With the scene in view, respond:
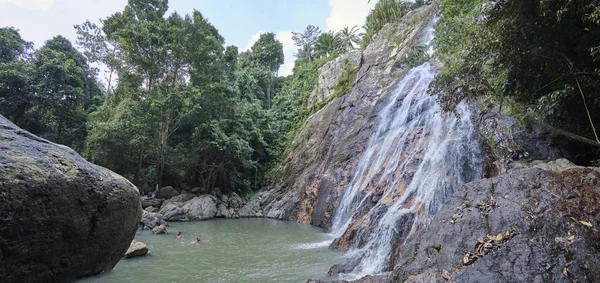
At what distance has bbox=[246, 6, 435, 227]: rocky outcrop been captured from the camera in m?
15.9

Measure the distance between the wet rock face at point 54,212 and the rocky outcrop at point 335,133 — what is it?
9.59 meters

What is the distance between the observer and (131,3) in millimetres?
21375

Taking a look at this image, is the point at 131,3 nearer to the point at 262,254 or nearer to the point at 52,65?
the point at 52,65

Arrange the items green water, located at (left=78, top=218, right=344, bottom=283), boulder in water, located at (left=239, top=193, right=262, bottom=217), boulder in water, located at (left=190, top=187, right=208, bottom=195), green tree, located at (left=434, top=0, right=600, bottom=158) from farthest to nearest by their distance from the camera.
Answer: boulder in water, located at (left=190, top=187, right=208, bottom=195) < boulder in water, located at (left=239, top=193, right=262, bottom=217) < green water, located at (left=78, top=218, right=344, bottom=283) < green tree, located at (left=434, top=0, right=600, bottom=158)

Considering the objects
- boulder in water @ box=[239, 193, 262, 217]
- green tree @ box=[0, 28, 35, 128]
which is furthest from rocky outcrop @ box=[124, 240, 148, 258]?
green tree @ box=[0, 28, 35, 128]

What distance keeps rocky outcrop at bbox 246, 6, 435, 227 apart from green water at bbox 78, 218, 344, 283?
2.87 metres

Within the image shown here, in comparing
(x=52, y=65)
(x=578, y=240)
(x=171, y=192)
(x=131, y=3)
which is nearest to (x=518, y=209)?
(x=578, y=240)

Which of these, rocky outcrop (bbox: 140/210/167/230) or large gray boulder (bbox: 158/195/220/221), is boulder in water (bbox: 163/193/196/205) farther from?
rocky outcrop (bbox: 140/210/167/230)

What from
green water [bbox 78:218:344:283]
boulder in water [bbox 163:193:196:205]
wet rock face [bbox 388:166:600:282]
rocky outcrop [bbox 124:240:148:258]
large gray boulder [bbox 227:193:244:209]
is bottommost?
green water [bbox 78:218:344:283]

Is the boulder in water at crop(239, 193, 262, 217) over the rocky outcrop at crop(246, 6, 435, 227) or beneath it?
beneath

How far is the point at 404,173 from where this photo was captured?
1130 centimetres

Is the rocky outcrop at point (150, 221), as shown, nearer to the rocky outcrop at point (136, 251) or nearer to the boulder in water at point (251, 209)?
the rocky outcrop at point (136, 251)

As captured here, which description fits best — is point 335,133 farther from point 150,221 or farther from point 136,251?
point 136,251

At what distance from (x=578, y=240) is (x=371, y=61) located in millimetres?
21055
